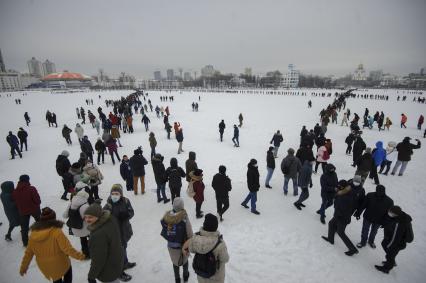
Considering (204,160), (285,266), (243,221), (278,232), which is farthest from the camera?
(204,160)

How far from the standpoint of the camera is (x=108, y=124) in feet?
52.6

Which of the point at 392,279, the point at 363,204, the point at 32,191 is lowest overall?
the point at 392,279

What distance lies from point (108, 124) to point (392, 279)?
54.2 feet

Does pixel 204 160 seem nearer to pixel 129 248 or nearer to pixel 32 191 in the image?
pixel 129 248

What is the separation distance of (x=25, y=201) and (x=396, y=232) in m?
7.50

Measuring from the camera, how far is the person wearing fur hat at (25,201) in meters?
4.86

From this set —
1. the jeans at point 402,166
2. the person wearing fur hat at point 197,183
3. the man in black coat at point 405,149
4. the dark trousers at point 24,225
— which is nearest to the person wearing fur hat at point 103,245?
the person wearing fur hat at point 197,183

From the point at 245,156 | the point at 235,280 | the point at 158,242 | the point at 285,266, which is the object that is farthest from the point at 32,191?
the point at 245,156

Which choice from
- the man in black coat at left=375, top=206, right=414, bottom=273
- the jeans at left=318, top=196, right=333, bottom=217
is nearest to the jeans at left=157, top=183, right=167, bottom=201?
the jeans at left=318, top=196, right=333, bottom=217

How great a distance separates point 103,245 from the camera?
2922mm

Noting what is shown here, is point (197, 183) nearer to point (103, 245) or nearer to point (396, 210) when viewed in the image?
point (103, 245)

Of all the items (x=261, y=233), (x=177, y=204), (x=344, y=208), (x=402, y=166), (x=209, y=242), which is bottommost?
(x=261, y=233)

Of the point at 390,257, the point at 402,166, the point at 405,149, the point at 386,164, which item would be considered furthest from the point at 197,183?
the point at 402,166

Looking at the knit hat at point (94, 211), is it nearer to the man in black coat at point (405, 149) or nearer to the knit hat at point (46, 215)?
the knit hat at point (46, 215)
